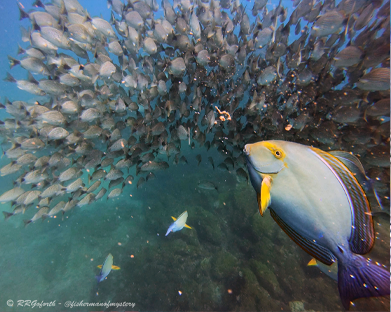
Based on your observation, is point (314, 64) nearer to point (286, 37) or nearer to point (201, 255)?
point (286, 37)

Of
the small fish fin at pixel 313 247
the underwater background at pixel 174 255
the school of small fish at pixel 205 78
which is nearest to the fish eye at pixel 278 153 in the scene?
the small fish fin at pixel 313 247

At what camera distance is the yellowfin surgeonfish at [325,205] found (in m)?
1.11

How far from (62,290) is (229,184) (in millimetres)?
9713

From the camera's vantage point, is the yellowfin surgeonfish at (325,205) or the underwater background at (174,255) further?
the underwater background at (174,255)

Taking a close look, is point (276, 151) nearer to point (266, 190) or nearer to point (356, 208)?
point (266, 190)

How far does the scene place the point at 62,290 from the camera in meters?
7.25

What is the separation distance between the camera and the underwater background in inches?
184

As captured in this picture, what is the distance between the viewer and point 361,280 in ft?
3.76

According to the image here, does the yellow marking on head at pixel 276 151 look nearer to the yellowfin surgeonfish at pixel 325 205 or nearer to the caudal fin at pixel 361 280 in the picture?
the yellowfin surgeonfish at pixel 325 205

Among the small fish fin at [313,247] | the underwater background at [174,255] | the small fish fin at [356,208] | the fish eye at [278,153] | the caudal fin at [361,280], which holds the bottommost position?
the underwater background at [174,255]

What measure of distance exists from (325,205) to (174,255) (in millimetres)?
6967

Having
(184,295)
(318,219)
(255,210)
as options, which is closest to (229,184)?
(255,210)

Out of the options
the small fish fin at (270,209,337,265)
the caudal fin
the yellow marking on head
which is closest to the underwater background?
the caudal fin

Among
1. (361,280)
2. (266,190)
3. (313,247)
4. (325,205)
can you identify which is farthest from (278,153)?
(361,280)
